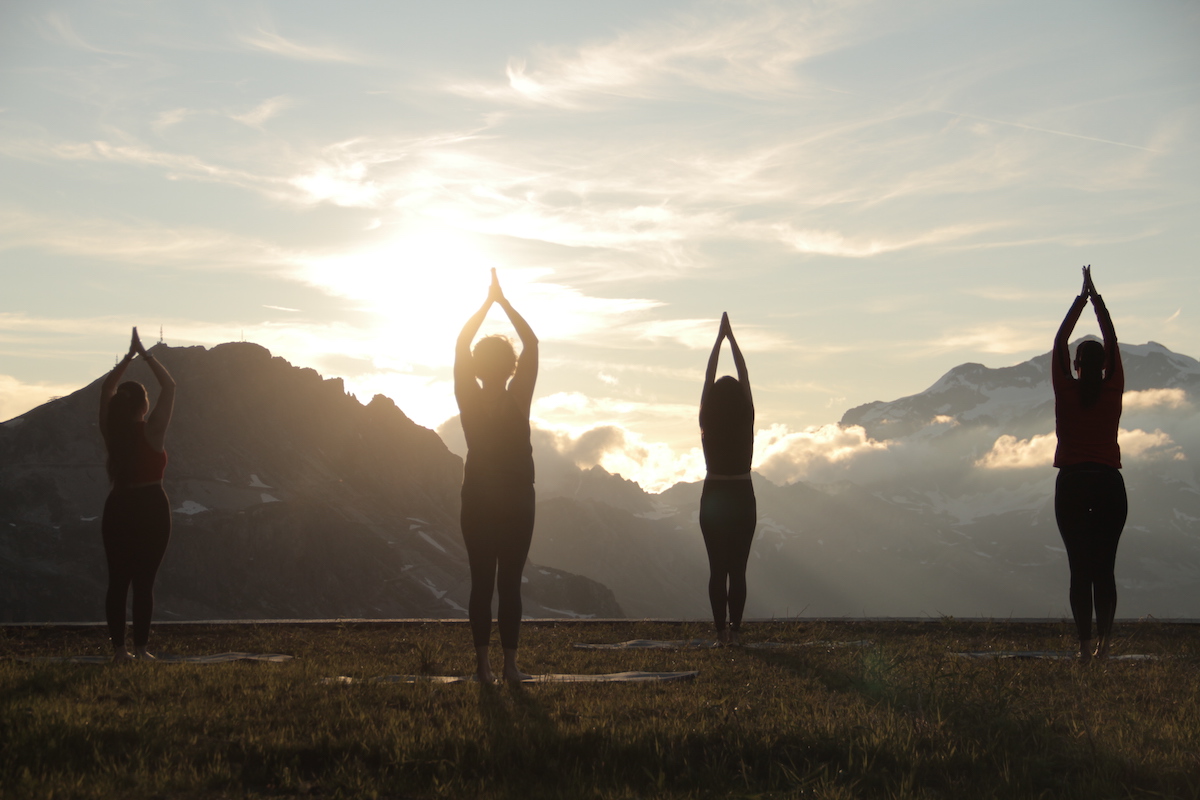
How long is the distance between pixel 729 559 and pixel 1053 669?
3.60 metres

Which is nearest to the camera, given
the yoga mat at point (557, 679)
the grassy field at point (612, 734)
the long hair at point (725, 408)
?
the grassy field at point (612, 734)

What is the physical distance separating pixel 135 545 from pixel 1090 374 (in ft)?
30.7

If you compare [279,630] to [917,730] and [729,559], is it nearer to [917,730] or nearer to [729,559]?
[729,559]

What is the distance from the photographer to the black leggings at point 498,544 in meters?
7.46

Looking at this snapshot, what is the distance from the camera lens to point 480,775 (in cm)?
449

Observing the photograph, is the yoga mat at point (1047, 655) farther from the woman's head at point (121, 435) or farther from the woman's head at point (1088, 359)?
the woman's head at point (121, 435)

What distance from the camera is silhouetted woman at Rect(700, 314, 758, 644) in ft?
34.7

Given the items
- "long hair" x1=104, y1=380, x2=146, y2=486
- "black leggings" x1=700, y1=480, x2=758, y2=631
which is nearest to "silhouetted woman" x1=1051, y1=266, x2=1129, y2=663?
"black leggings" x1=700, y1=480, x2=758, y2=631

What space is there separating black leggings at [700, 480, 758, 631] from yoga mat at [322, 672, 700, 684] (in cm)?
299

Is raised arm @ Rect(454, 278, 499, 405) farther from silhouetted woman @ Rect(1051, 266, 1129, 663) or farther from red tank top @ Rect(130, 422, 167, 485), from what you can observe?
silhouetted woman @ Rect(1051, 266, 1129, 663)

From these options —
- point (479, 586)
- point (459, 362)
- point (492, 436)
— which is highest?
point (459, 362)

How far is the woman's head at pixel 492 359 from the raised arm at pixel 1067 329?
5.21 m

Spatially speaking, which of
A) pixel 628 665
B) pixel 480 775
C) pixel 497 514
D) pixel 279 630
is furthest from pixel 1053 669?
pixel 279 630

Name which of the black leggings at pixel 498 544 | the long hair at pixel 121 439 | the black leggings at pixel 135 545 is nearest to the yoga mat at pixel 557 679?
the black leggings at pixel 498 544
